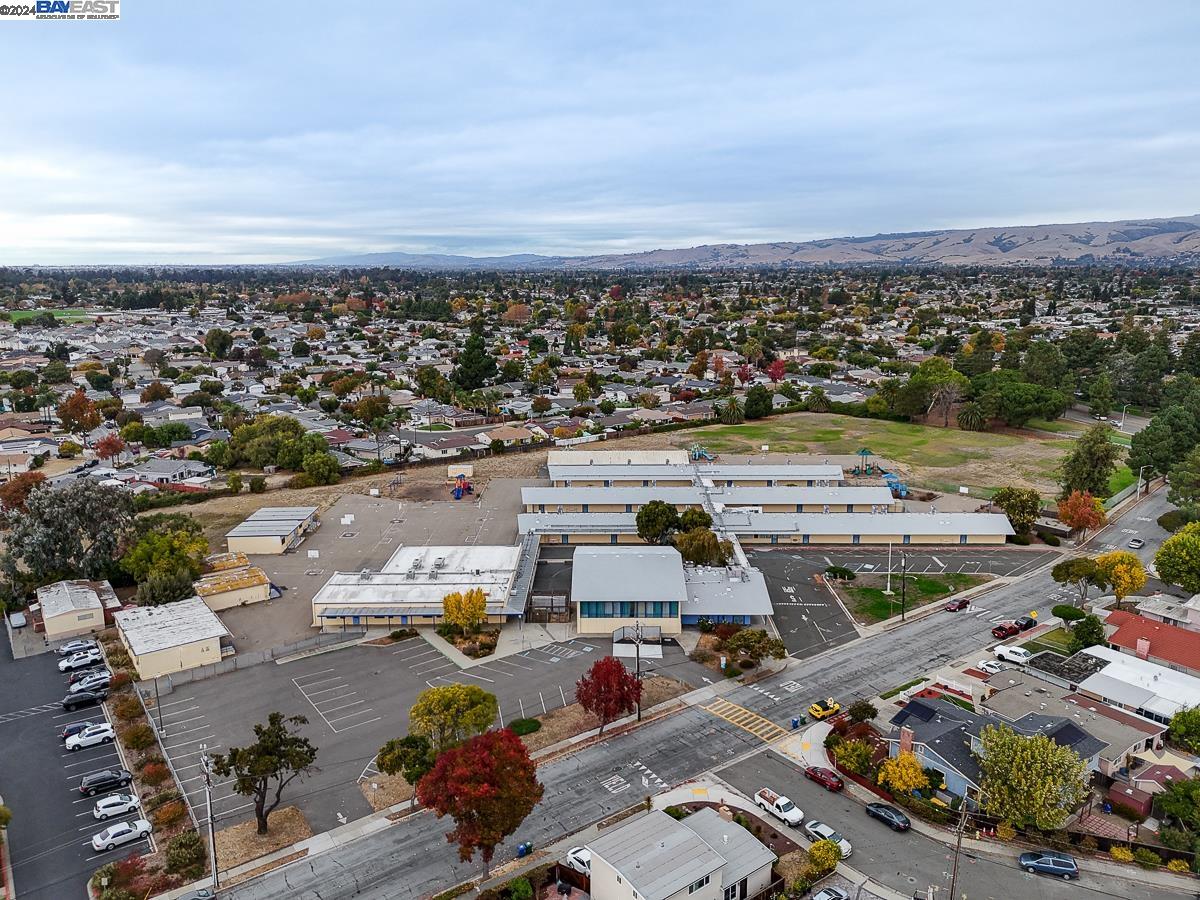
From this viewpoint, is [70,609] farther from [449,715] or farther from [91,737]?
[449,715]

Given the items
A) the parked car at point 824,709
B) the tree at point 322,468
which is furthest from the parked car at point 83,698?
the tree at point 322,468

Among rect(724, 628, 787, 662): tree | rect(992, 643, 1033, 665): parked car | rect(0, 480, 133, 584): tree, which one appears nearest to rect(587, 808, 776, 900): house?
rect(724, 628, 787, 662): tree

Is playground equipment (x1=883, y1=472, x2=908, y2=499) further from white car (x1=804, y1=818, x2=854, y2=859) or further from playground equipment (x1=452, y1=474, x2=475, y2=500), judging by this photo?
white car (x1=804, y1=818, x2=854, y2=859)

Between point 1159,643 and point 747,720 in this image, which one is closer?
point 747,720

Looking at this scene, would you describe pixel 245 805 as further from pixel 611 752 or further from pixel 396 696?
pixel 611 752

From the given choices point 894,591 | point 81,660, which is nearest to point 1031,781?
point 894,591

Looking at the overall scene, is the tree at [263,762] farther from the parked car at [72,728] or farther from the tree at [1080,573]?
the tree at [1080,573]

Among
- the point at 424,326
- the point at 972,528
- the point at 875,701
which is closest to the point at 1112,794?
the point at 875,701
